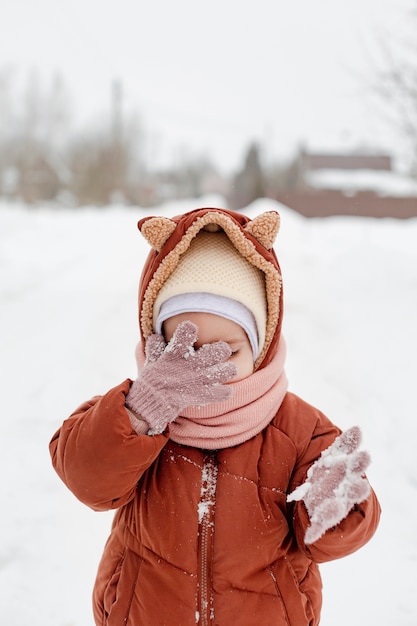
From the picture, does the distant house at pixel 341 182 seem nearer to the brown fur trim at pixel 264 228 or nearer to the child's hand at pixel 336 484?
the brown fur trim at pixel 264 228

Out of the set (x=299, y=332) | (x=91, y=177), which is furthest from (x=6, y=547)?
(x=91, y=177)

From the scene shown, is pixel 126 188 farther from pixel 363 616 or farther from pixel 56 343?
pixel 363 616

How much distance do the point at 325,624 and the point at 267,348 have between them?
121 cm

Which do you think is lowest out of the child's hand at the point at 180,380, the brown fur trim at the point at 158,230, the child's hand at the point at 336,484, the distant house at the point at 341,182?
the child's hand at the point at 336,484

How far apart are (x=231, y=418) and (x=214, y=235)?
49 centimetres

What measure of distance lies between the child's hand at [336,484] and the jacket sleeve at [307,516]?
0.14 feet

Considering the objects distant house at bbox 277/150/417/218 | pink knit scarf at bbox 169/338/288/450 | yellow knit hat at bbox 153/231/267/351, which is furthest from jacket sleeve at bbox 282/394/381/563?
distant house at bbox 277/150/417/218

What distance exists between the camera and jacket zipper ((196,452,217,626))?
4.45 feet

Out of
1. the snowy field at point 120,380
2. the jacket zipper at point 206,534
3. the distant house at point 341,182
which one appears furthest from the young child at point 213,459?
the distant house at point 341,182

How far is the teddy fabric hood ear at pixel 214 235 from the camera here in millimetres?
1487

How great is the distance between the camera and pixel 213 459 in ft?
4.87

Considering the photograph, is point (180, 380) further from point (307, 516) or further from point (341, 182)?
point (341, 182)

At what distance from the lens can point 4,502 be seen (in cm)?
271

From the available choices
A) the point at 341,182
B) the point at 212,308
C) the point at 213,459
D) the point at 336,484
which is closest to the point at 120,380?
the point at 213,459
